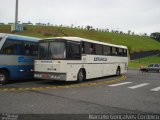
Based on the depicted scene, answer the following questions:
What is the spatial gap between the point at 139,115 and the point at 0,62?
9461 mm

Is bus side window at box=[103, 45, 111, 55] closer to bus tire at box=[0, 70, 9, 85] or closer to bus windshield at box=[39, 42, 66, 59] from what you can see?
bus windshield at box=[39, 42, 66, 59]

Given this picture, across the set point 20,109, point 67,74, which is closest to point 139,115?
point 20,109

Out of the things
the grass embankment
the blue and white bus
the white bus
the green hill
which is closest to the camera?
the blue and white bus

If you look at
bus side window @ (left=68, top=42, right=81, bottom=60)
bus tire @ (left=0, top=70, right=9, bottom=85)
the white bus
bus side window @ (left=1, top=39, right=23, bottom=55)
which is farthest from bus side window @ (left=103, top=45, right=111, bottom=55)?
bus tire @ (left=0, top=70, right=9, bottom=85)

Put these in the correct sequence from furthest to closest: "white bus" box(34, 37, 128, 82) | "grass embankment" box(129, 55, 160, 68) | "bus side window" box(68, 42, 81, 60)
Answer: "grass embankment" box(129, 55, 160, 68), "bus side window" box(68, 42, 81, 60), "white bus" box(34, 37, 128, 82)

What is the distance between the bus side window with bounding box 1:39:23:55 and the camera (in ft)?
53.2

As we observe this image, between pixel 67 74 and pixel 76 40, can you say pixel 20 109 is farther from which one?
pixel 76 40

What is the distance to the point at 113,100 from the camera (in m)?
11.9

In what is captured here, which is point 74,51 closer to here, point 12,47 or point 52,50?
point 52,50

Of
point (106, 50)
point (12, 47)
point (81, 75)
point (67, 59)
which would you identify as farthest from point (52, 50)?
point (106, 50)

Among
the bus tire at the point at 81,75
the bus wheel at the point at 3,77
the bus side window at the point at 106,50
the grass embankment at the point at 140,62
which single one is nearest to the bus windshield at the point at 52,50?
the bus tire at the point at 81,75

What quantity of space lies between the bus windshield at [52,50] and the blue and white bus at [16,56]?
1.17 metres

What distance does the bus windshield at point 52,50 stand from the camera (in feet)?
55.2

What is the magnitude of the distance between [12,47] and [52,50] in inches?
93.2
